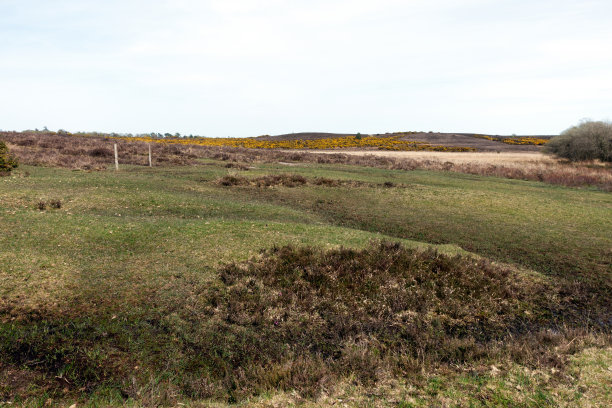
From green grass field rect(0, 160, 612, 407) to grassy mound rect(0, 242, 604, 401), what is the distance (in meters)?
0.06

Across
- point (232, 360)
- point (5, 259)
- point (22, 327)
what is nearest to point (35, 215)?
point (5, 259)

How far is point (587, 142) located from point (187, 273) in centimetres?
6787

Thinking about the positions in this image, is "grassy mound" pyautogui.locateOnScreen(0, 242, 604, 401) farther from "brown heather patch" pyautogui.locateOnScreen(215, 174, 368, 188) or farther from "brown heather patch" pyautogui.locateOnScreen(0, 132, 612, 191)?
"brown heather patch" pyautogui.locateOnScreen(0, 132, 612, 191)

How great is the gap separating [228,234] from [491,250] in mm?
10256

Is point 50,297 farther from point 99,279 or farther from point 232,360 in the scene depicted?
point 232,360

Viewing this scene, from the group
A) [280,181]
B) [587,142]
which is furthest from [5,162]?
[587,142]

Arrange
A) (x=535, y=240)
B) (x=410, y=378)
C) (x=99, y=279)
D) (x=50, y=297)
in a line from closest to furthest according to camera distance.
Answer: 1. (x=410, y=378)
2. (x=50, y=297)
3. (x=99, y=279)
4. (x=535, y=240)

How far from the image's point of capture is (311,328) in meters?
8.60

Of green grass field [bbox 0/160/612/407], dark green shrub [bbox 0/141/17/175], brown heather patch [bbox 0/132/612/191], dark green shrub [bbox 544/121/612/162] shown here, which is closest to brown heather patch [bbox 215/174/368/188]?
green grass field [bbox 0/160/612/407]

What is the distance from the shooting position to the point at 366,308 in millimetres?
9688

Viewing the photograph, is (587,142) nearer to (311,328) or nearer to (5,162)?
(311,328)

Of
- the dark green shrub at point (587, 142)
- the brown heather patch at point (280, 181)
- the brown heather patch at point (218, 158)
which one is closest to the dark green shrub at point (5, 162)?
the brown heather patch at point (218, 158)

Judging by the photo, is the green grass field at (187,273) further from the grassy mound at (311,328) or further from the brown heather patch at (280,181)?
the brown heather patch at (280,181)

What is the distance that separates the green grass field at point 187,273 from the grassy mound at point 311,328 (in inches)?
2.4
